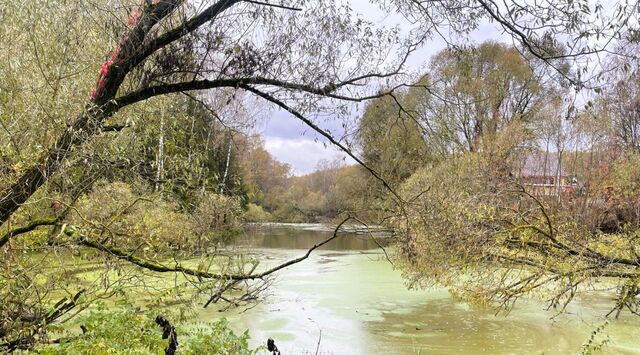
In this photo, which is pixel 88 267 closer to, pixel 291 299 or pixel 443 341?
pixel 443 341

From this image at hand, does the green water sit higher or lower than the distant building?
lower

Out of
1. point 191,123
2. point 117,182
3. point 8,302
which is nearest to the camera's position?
point 8,302

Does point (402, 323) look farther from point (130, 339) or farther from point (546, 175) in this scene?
point (546, 175)

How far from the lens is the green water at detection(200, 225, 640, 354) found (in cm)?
707

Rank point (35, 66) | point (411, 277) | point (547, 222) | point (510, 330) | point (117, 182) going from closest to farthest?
1. point (35, 66)
2. point (117, 182)
3. point (547, 222)
4. point (510, 330)
5. point (411, 277)

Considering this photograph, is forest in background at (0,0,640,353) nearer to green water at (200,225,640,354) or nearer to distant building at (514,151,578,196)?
green water at (200,225,640,354)

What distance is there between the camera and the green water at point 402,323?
7.07m

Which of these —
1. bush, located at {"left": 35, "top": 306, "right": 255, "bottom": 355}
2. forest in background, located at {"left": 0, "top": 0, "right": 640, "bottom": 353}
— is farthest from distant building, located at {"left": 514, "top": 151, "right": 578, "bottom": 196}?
bush, located at {"left": 35, "top": 306, "right": 255, "bottom": 355}

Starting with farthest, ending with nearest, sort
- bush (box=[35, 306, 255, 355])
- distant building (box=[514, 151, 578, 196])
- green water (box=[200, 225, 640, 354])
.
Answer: distant building (box=[514, 151, 578, 196]), green water (box=[200, 225, 640, 354]), bush (box=[35, 306, 255, 355])

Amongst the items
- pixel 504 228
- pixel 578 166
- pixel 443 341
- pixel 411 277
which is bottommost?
pixel 443 341

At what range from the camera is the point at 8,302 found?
121 inches

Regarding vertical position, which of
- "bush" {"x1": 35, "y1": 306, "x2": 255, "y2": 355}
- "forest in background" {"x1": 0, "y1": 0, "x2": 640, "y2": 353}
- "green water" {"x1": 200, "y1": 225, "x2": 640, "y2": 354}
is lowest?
"green water" {"x1": 200, "y1": 225, "x2": 640, "y2": 354}

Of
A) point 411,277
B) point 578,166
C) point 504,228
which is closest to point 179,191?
point 504,228

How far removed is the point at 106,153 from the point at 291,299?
23.7 feet
